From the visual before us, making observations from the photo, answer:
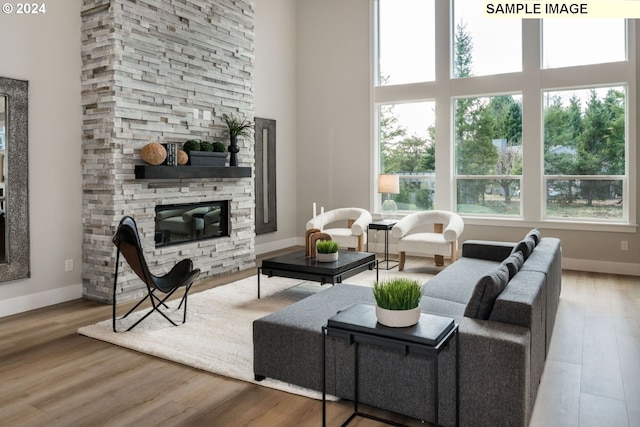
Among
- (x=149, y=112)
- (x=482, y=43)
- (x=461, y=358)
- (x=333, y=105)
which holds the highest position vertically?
(x=482, y=43)

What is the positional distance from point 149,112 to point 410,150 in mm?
3781

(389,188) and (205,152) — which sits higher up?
(205,152)

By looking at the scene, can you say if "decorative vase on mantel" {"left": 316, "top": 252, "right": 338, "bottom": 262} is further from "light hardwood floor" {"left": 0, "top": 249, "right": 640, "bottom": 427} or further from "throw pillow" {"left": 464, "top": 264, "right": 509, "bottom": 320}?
"throw pillow" {"left": 464, "top": 264, "right": 509, "bottom": 320}

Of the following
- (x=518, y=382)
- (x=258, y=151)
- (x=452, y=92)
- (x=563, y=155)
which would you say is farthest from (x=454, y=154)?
(x=518, y=382)

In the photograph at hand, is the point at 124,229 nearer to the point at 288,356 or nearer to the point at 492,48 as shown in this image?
the point at 288,356

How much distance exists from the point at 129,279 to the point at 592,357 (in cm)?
383

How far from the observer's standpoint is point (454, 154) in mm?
6754

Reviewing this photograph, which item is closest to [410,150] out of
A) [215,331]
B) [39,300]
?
[215,331]

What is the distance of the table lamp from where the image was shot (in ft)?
21.5

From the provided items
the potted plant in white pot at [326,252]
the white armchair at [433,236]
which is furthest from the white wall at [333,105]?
the potted plant in white pot at [326,252]

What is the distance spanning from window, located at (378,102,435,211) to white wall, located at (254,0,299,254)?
147 cm

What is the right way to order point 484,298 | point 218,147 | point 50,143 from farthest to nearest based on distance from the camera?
1. point 218,147
2. point 50,143
3. point 484,298

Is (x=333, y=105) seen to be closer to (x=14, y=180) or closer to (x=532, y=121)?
(x=532, y=121)

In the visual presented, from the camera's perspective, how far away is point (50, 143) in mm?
4391
